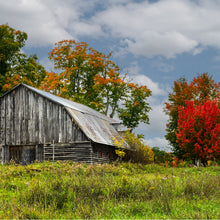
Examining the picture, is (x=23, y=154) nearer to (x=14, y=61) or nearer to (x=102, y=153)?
(x=102, y=153)

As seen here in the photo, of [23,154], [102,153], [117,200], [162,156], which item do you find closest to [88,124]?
[102,153]

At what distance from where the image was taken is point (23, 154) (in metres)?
25.0

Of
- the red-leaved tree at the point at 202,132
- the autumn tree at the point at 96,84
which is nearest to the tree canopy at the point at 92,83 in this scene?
the autumn tree at the point at 96,84

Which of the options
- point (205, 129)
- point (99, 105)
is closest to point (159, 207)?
point (205, 129)

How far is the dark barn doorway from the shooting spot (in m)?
24.7

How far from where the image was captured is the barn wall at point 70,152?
925 inches

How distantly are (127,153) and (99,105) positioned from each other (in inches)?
527

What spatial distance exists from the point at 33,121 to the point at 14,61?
1241 centimetres

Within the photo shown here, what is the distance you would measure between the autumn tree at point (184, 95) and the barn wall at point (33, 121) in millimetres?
15544

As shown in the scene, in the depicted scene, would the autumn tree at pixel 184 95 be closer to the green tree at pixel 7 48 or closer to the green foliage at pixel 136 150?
the green foliage at pixel 136 150

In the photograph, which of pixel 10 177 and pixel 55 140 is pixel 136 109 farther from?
pixel 10 177

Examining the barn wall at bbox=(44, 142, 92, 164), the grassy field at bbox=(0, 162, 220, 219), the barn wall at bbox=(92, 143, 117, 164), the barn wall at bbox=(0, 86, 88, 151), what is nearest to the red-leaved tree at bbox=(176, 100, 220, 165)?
the barn wall at bbox=(92, 143, 117, 164)

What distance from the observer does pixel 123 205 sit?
24.8 ft

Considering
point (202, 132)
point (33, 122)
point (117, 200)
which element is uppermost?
point (33, 122)
